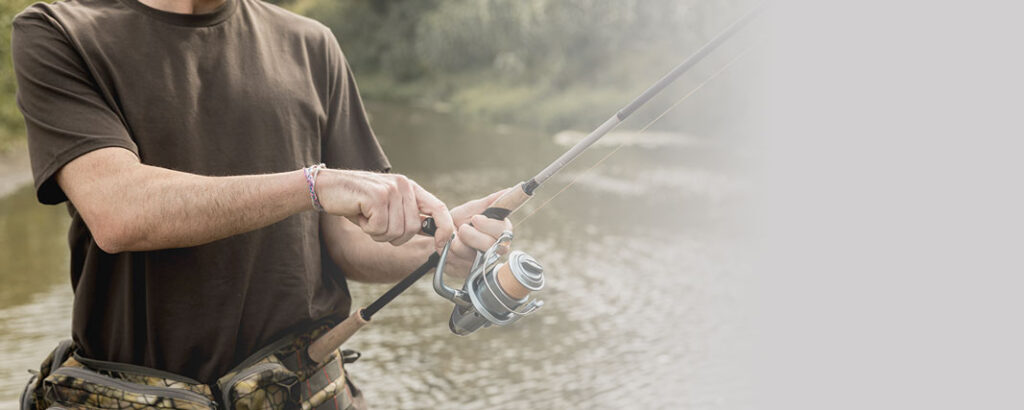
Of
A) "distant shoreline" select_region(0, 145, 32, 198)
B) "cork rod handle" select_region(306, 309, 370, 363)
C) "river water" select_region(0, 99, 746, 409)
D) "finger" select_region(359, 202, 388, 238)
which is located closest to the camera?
"finger" select_region(359, 202, 388, 238)

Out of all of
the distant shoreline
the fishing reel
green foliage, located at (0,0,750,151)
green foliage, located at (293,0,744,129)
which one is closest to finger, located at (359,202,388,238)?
the fishing reel

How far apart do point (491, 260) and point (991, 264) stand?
24464 mm

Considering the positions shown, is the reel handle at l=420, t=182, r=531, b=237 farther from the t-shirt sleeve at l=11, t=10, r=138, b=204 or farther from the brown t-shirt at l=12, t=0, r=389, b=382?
the t-shirt sleeve at l=11, t=10, r=138, b=204

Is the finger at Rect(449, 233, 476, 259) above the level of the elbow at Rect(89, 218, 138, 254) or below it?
above

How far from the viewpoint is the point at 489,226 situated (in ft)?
7.07

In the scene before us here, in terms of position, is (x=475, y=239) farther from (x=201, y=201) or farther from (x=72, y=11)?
(x=72, y=11)

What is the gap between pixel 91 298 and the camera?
2.01 meters

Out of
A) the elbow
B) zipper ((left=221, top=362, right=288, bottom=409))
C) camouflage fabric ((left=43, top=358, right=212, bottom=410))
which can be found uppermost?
the elbow

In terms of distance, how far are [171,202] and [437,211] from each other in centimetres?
47

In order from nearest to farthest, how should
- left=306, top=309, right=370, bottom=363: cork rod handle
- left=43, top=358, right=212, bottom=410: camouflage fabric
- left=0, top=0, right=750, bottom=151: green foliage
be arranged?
left=43, top=358, right=212, bottom=410: camouflage fabric → left=306, top=309, right=370, bottom=363: cork rod handle → left=0, top=0, right=750, bottom=151: green foliage

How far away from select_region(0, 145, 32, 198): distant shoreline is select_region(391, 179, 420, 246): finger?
50.1 ft

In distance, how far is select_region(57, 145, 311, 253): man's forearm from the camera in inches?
68.8

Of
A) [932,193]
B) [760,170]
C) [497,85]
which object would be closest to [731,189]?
[760,170]

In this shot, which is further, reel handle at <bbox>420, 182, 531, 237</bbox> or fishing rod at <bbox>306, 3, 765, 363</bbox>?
reel handle at <bbox>420, 182, 531, 237</bbox>
